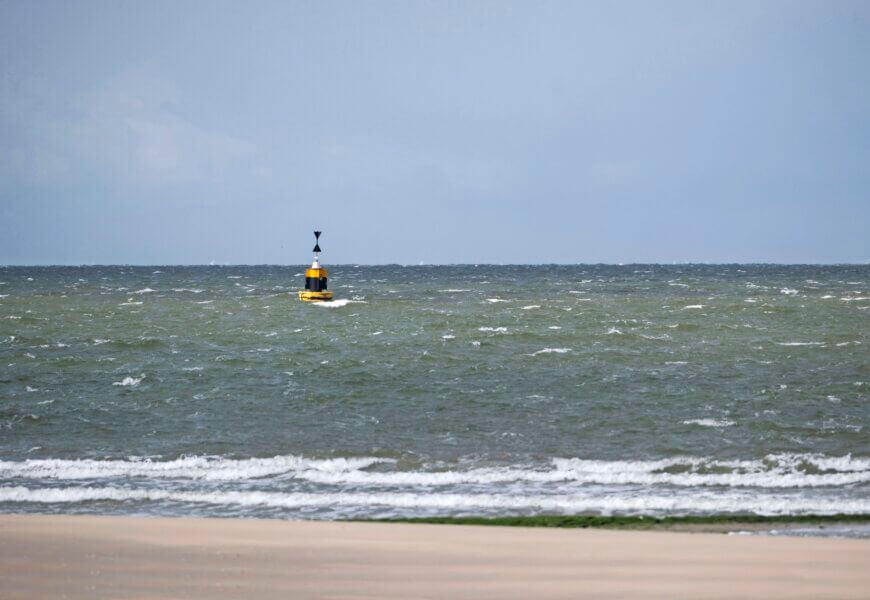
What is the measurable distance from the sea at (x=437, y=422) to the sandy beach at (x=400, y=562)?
160 centimetres

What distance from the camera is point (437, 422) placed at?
16844 mm

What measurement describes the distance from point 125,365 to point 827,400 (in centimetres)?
1681

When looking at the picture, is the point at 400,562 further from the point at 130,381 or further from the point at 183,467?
the point at 130,381

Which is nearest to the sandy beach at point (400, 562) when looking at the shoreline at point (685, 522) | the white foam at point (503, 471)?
the shoreline at point (685, 522)

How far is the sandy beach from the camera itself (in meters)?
7.23

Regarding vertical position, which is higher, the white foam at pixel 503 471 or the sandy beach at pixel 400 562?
the sandy beach at pixel 400 562

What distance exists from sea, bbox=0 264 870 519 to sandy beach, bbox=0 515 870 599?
1597mm

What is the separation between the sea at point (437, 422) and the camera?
11.6 meters

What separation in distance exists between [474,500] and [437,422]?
18.2ft

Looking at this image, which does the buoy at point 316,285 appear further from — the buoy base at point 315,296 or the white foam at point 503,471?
the white foam at point 503,471

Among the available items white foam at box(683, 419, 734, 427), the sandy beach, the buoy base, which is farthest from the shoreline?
the buoy base

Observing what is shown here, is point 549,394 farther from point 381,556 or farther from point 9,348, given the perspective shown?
point 9,348

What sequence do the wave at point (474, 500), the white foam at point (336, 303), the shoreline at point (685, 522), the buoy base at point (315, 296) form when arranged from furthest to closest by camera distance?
1. the buoy base at point (315, 296)
2. the white foam at point (336, 303)
3. the wave at point (474, 500)
4. the shoreline at point (685, 522)

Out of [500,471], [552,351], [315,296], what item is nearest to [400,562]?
[500,471]
